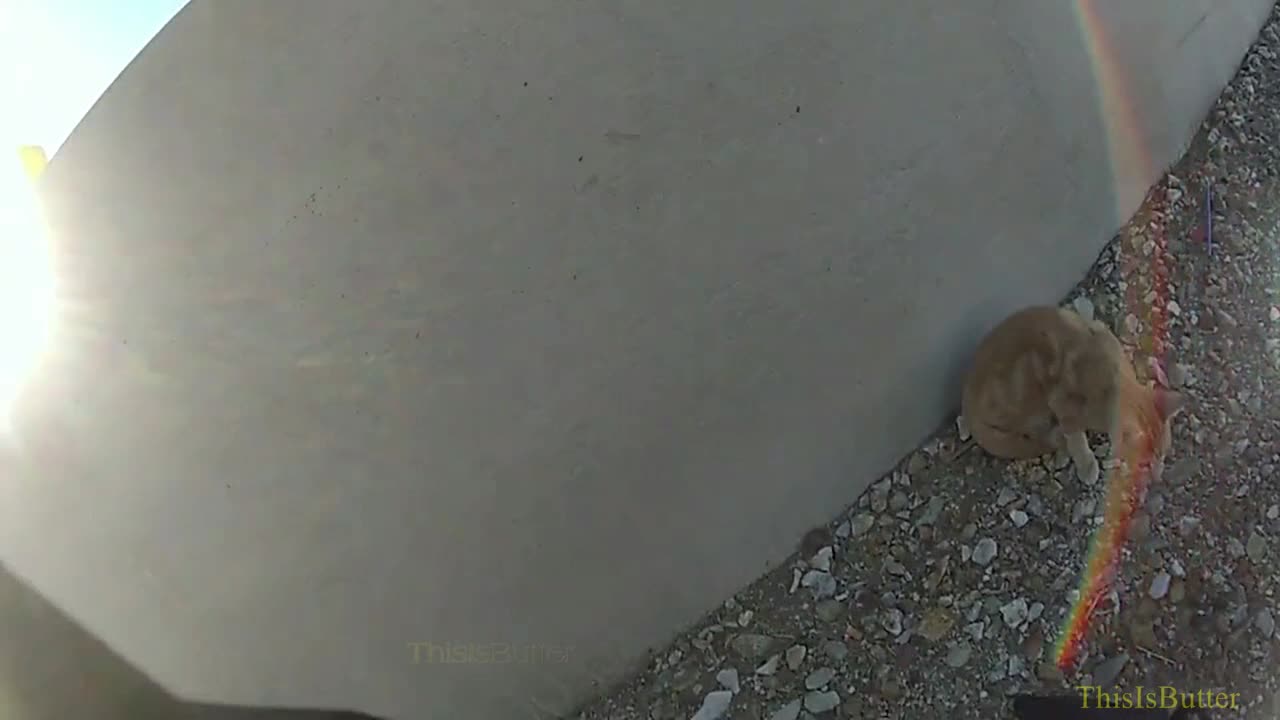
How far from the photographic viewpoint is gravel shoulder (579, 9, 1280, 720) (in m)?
2.20

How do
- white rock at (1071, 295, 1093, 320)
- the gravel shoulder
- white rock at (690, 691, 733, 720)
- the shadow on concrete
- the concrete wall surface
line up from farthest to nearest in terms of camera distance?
1. white rock at (1071, 295, 1093, 320)
2. the shadow on concrete
3. white rock at (690, 691, 733, 720)
4. the gravel shoulder
5. the concrete wall surface

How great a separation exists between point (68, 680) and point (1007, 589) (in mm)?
2674

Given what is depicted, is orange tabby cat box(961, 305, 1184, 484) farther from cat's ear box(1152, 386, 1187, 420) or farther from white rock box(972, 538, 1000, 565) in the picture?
white rock box(972, 538, 1000, 565)

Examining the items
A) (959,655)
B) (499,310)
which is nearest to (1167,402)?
(959,655)

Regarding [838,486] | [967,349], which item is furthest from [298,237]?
[967,349]

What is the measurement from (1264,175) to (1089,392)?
1417 mm

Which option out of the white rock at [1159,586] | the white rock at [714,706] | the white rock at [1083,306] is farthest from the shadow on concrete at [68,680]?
the white rock at [1083,306]

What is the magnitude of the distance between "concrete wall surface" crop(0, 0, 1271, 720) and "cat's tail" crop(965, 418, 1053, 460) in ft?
0.41

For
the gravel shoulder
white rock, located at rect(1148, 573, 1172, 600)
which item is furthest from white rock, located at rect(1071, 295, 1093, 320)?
white rock, located at rect(1148, 573, 1172, 600)

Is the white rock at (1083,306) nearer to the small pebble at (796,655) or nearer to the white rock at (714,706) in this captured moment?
the small pebble at (796,655)

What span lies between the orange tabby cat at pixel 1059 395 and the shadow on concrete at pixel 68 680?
5.96ft

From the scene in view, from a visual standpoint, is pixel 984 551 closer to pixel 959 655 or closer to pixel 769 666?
pixel 959 655

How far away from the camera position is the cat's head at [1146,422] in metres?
2.26

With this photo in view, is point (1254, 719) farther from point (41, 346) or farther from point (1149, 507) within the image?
point (41, 346)
